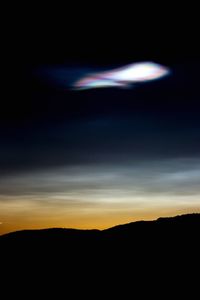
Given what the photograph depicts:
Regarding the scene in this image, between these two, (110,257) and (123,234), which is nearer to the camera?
(110,257)

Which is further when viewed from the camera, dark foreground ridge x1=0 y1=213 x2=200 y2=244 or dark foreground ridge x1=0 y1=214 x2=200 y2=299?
dark foreground ridge x1=0 y1=213 x2=200 y2=244

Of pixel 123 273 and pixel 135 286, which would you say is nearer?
pixel 135 286

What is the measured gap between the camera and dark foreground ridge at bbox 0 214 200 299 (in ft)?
98.9

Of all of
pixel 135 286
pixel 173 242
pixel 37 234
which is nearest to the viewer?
pixel 135 286

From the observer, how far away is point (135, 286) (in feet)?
95.5

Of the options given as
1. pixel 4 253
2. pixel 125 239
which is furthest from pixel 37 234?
pixel 125 239

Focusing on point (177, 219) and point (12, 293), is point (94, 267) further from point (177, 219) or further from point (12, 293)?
point (177, 219)

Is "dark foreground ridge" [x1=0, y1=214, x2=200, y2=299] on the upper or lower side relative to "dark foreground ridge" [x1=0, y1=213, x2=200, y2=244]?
lower

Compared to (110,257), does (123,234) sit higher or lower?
higher

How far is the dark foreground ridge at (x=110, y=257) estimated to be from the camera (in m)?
30.2

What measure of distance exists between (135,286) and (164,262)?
4450 millimetres

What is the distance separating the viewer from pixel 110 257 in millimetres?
35375

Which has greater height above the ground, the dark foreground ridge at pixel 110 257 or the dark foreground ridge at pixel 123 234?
the dark foreground ridge at pixel 123 234

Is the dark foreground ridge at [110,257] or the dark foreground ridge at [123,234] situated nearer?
the dark foreground ridge at [110,257]
